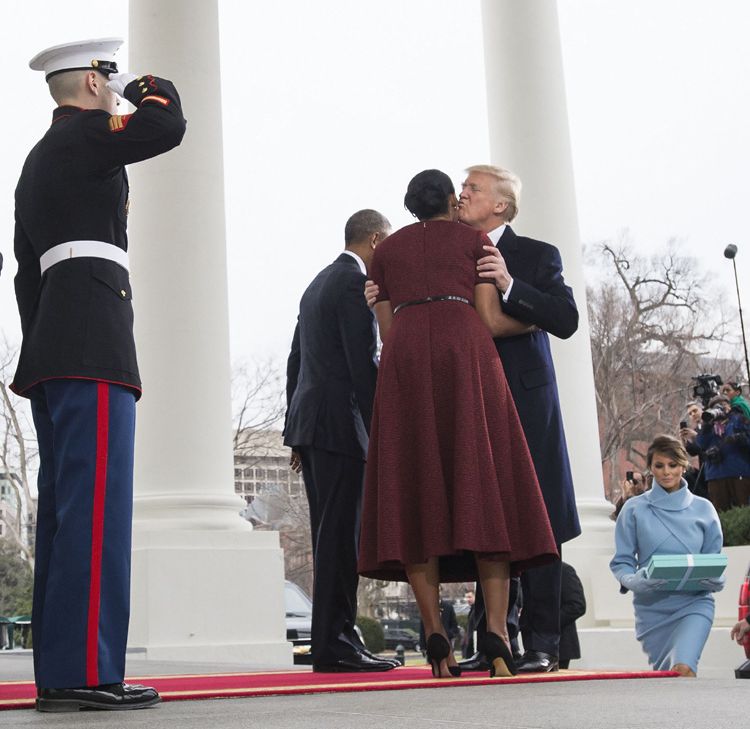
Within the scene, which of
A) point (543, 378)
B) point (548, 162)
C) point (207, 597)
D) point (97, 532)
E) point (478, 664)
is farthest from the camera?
point (548, 162)

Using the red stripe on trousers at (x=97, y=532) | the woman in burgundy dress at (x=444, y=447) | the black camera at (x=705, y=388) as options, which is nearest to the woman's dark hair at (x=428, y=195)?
the woman in burgundy dress at (x=444, y=447)

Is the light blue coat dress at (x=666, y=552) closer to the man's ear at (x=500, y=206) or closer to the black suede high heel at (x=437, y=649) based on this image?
the man's ear at (x=500, y=206)

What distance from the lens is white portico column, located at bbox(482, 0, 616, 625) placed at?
24.9m

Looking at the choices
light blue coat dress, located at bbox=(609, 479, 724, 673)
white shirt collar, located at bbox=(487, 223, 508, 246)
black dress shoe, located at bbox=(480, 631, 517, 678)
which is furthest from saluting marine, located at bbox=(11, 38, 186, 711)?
light blue coat dress, located at bbox=(609, 479, 724, 673)

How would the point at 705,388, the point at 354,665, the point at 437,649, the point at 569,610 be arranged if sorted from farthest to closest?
the point at 705,388
the point at 569,610
the point at 354,665
the point at 437,649

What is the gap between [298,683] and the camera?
32.4ft

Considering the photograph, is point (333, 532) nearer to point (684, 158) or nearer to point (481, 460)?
point (481, 460)

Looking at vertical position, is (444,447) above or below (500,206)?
below

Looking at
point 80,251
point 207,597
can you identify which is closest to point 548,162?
point 207,597

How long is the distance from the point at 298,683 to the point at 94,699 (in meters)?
2.57

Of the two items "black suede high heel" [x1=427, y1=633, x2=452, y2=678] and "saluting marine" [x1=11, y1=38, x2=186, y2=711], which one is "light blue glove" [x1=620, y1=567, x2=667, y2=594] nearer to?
"black suede high heel" [x1=427, y1=633, x2=452, y2=678]

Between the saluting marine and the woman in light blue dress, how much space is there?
6777 mm

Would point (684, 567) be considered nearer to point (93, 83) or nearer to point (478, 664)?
point (478, 664)

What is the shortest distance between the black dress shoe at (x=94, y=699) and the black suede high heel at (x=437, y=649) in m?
2.64
